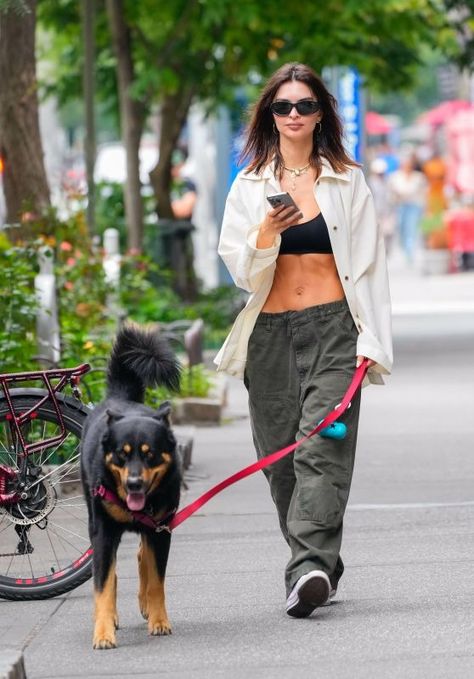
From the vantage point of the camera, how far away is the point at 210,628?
248 inches

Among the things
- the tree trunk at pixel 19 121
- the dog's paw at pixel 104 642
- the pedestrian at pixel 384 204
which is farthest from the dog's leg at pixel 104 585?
the pedestrian at pixel 384 204

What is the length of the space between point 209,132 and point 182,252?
1326 cm

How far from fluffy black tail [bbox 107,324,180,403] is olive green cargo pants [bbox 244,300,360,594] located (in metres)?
0.38

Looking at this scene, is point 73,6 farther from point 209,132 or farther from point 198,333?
point 209,132

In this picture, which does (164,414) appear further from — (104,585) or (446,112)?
(446,112)

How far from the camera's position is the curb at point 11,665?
537 centimetres

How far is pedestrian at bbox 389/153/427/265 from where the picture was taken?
3328 centimetres

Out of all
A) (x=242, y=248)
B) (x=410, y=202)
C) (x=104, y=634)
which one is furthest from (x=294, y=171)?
(x=410, y=202)

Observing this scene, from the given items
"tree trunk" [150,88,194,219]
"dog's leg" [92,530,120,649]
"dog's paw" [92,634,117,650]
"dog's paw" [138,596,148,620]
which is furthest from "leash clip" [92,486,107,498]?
"tree trunk" [150,88,194,219]

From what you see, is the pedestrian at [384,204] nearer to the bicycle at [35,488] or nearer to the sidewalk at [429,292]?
the sidewalk at [429,292]

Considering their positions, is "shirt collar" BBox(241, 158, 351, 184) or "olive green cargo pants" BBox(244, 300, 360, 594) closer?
"olive green cargo pants" BBox(244, 300, 360, 594)

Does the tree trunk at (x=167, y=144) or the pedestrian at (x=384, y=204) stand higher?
the tree trunk at (x=167, y=144)

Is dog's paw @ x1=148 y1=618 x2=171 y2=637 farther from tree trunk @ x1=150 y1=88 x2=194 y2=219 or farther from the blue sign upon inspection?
tree trunk @ x1=150 y1=88 x2=194 y2=219

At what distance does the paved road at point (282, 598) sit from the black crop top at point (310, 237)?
1350 millimetres
